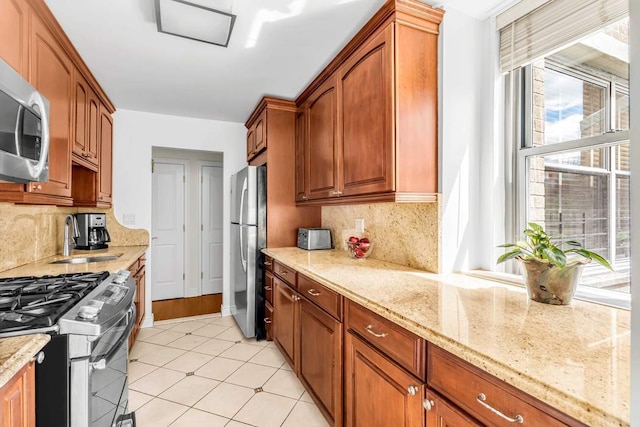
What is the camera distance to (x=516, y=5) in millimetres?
1616

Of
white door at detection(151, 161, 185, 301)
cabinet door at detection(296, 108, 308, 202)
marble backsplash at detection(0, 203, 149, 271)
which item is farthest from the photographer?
white door at detection(151, 161, 185, 301)

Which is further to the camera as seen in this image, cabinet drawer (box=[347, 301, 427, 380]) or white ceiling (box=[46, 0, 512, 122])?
white ceiling (box=[46, 0, 512, 122])

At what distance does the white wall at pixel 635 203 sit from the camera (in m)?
0.50

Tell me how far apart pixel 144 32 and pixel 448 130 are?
76.1 inches

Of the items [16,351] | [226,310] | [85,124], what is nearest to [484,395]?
[16,351]

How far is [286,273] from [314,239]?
0.59m

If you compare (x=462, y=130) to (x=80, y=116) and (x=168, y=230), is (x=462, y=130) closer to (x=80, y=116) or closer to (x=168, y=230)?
(x=80, y=116)

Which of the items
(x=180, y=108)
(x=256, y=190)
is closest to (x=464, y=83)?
(x=256, y=190)

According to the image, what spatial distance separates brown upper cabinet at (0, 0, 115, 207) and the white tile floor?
140 centimetres

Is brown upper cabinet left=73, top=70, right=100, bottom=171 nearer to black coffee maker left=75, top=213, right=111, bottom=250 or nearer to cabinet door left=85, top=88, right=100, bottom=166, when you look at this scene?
cabinet door left=85, top=88, right=100, bottom=166

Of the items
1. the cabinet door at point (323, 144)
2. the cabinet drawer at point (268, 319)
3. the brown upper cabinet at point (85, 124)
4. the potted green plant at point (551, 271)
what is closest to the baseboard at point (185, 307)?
the cabinet drawer at point (268, 319)

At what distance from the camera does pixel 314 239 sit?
2.84m

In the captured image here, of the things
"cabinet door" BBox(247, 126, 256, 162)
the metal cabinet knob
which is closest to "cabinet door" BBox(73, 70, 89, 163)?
"cabinet door" BBox(247, 126, 256, 162)

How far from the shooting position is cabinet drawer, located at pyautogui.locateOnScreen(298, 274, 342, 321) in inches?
62.4
